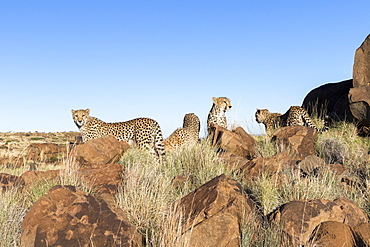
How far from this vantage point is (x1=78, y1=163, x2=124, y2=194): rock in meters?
5.09

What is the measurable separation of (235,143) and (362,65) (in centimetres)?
445

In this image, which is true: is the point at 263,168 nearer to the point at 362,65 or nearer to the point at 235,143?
the point at 235,143

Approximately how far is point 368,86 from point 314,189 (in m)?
5.89

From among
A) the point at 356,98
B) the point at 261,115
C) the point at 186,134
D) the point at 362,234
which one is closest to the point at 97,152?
the point at 186,134

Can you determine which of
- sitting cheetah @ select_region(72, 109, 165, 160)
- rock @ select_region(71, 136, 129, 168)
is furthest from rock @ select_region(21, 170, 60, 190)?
sitting cheetah @ select_region(72, 109, 165, 160)

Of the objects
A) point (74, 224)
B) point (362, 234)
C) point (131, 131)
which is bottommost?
point (362, 234)

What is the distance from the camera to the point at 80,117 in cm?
1030

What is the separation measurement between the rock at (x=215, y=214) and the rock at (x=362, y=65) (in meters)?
7.37

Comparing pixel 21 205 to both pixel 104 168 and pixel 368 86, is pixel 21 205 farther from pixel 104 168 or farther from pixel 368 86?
pixel 368 86

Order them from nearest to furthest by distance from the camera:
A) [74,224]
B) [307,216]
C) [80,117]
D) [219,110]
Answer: [74,224]
[307,216]
[80,117]
[219,110]

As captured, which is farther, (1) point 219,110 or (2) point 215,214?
(1) point 219,110

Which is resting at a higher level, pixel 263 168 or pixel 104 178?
pixel 104 178

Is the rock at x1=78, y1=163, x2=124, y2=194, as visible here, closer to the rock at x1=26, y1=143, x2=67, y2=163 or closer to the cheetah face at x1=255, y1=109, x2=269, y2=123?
the rock at x1=26, y1=143, x2=67, y2=163

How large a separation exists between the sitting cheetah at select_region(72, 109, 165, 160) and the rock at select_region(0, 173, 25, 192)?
14.6 ft
